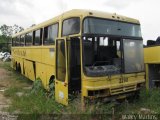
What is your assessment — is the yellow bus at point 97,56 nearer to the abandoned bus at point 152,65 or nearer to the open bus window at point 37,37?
the abandoned bus at point 152,65

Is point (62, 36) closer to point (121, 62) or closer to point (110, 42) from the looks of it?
point (110, 42)

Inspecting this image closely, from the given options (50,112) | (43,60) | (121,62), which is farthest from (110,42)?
(43,60)

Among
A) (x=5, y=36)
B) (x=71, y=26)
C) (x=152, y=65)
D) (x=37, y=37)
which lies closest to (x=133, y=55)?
(x=71, y=26)

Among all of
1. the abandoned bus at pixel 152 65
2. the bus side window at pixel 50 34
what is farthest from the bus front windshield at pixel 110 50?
the bus side window at pixel 50 34

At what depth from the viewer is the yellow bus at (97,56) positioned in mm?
7496

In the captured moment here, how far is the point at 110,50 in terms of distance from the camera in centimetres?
861

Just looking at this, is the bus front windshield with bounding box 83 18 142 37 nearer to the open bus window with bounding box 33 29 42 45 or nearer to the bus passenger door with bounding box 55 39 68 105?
the bus passenger door with bounding box 55 39 68 105

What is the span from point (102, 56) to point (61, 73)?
4.68ft

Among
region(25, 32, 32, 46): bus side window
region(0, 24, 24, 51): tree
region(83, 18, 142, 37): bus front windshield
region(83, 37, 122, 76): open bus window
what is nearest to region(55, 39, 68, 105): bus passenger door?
region(83, 37, 122, 76): open bus window

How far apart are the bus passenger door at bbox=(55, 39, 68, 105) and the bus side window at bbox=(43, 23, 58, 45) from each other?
1085 mm

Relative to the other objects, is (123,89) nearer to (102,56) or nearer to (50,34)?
(102,56)

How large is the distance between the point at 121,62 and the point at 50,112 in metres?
2.64

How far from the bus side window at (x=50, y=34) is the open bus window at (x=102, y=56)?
6.26ft

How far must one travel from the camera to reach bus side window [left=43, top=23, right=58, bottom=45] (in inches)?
381
